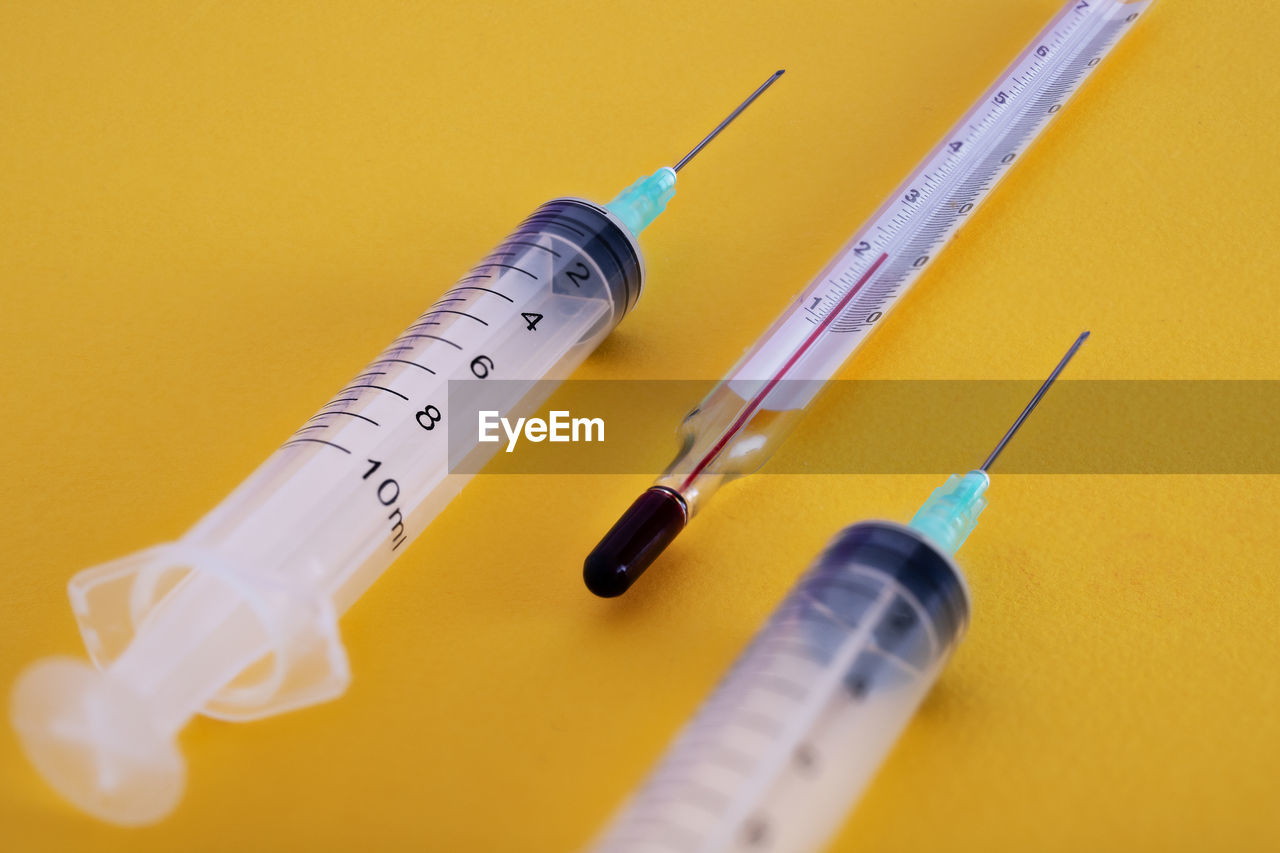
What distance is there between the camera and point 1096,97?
1884 mm

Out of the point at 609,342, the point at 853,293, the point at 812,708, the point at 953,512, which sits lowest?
the point at 812,708

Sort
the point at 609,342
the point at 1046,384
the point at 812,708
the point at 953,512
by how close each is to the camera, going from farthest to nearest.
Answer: the point at 609,342
the point at 1046,384
the point at 953,512
the point at 812,708

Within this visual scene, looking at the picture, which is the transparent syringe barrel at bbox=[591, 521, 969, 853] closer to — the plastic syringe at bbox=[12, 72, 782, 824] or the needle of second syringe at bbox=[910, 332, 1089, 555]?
the needle of second syringe at bbox=[910, 332, 1089, 555]

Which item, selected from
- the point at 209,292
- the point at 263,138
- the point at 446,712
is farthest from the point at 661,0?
the point at 446,712

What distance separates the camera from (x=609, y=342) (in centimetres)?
162

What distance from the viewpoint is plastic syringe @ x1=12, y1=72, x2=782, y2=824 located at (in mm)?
1003

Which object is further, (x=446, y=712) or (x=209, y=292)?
(x=209, y=292)

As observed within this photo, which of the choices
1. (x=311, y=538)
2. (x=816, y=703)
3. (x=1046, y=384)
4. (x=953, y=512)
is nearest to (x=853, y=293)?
(x=1046, y=384)

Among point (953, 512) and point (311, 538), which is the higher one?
point (953, 512)

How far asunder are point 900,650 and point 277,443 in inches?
34.0

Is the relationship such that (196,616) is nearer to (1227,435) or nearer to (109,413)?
(109,413)

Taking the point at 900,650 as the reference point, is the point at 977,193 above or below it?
above

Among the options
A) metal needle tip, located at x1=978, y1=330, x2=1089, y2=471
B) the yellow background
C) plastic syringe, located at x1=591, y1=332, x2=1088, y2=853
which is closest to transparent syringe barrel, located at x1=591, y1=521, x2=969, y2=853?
plastic syringe, located at x1=591, y1=332, x2=1088, y2=853

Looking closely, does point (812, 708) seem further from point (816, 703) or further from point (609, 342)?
point (609, 342)
